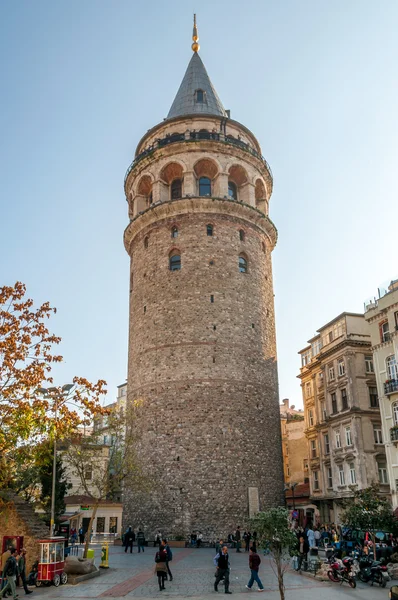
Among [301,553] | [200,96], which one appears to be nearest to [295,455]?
[200,96]

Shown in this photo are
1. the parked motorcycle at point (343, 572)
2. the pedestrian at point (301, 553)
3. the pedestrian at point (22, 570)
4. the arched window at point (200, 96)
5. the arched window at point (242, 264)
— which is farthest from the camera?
the arched window at point (200, 96)

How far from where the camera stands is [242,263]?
3481cm

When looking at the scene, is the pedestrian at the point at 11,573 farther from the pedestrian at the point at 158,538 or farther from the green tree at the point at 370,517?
the pedestrian at the point at 158,538

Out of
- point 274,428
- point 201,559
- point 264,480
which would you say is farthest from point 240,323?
point 201,559

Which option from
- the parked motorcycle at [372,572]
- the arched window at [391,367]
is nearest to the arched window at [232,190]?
the arched window at [391,367]

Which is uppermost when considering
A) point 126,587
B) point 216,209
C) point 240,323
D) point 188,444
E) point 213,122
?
point 213,122

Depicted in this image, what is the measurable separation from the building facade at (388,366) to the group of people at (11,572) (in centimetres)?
1925

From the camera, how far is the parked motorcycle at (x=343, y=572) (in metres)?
16.6

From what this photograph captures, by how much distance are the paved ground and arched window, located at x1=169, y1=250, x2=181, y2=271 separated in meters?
17.0

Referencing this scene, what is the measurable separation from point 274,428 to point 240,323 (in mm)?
6433

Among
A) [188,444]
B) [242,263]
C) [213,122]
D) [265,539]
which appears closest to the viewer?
[265,539]

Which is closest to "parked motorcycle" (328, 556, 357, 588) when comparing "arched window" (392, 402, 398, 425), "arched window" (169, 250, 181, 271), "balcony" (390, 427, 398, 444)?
"balcony" (390, 427, 398, 444)

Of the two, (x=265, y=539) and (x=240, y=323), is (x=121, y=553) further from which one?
(x=265, y=539)

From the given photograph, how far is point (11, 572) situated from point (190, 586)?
5353 millimetres
